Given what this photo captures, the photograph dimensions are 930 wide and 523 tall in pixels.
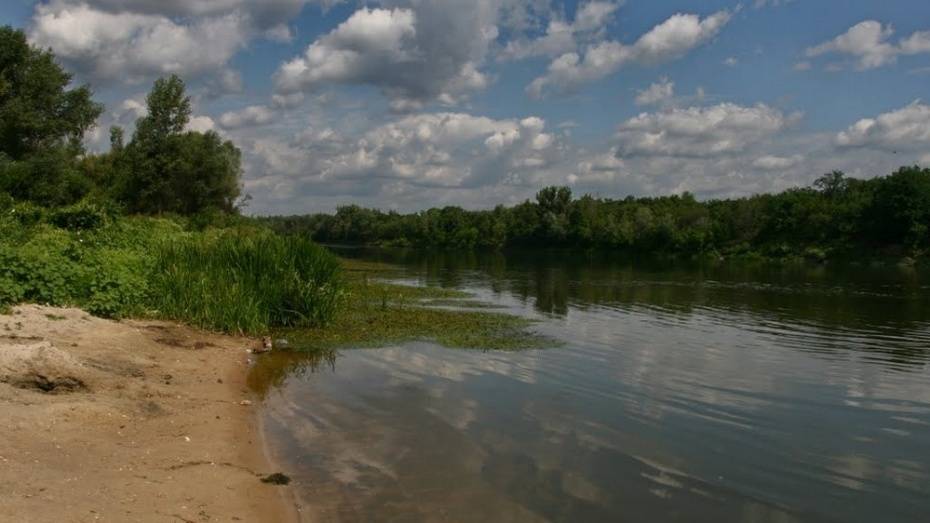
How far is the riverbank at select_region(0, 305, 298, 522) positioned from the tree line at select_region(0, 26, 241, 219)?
20.9 metres

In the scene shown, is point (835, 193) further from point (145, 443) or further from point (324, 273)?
point (145, 443)

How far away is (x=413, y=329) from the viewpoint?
22156mm

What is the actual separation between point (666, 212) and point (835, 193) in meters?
24.6

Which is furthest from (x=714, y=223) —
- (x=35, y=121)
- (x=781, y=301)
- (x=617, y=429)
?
(x=617, y=429)

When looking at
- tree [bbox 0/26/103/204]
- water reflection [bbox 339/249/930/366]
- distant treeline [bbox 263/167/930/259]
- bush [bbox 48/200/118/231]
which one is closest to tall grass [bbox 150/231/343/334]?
bush [bbox 48/200/118/231]

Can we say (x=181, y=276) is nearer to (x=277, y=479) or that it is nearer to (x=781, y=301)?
(x=277, y=479)

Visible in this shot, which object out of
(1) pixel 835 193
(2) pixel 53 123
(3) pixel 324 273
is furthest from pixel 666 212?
(3) pixel 324 273

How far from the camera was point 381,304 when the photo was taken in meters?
27.8

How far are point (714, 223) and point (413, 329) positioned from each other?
90.9 metres

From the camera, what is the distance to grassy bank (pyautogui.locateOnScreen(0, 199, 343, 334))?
53.8 ft

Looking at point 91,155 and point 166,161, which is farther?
point 91,155

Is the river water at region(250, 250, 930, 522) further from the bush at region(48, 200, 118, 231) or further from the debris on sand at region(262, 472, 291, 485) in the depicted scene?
the bush at region(48, 200, 118, 231)

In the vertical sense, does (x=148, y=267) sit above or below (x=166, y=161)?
below

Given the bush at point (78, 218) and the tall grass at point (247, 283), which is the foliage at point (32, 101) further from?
the tall grass at point (247, 283)
